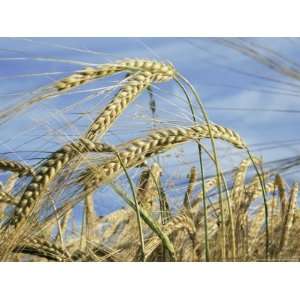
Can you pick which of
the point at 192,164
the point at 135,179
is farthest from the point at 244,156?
the point at 135,179

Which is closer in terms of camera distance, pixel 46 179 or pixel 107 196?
pixel 46 179

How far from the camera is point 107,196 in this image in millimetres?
2494

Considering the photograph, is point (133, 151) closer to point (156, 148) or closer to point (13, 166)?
point (156, 148)

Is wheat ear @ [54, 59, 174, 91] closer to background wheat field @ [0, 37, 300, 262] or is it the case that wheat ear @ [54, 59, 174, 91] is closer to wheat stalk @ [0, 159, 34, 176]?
background wheat field @ [0, 37, 300, 262]

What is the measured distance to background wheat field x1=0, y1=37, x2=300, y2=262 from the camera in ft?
7.07

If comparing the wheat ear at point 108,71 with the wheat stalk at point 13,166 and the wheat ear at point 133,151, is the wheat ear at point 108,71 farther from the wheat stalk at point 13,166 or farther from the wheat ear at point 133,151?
the wheat stalk at point 13,166

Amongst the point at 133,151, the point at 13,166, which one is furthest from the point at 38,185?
the point at 13,166

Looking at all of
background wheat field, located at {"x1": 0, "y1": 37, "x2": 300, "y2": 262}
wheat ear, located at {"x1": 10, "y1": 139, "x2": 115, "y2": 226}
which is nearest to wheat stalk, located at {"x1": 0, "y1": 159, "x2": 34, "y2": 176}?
background wheat field, located at {"x1": 0, "y1": 37, "x2": 300, "y2": 262}

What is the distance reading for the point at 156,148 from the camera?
2086 mm

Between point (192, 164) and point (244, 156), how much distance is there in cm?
21

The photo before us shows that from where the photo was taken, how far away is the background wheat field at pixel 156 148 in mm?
2154

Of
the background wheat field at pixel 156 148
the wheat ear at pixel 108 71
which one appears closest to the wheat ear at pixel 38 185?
the background wheat field at pixel 156 148

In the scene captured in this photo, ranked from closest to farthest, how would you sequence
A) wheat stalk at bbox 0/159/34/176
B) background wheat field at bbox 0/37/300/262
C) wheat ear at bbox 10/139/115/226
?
wheat ear at bbox 10/139/115/226
background wheat field at bbox 0/37/300/262
wheat stalk at bbox 0/159/34/176
